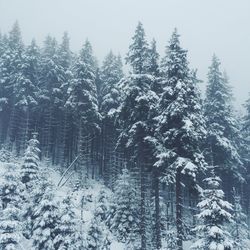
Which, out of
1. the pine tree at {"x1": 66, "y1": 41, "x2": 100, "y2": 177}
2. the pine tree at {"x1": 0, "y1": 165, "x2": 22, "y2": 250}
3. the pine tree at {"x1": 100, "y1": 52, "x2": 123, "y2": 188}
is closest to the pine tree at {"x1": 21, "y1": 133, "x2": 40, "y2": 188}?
the pine tree at {"x1": 0, "y1": 165, "x2": 22, "y2": 250}

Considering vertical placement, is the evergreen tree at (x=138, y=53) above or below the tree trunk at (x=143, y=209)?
above

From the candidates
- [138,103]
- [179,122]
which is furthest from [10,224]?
[138,103]

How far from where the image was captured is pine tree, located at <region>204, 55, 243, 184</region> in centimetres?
4212

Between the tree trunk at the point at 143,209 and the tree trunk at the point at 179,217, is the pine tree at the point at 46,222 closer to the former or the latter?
the tree trunk at the point at 143,209

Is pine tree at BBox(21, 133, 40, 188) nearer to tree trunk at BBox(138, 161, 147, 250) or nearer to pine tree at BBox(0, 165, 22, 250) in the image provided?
pine tree at BBox(0, 165, 22, 250)

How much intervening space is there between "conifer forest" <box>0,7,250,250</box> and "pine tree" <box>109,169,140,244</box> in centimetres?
10

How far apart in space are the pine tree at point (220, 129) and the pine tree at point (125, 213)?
A: 11.9m

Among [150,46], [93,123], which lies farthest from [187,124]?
[93,123]

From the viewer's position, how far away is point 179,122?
2667 centimetres

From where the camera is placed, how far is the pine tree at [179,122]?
25172 mm

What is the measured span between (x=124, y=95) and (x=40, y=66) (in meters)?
28.6

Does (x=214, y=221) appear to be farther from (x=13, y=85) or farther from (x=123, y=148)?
(x=13, y=85)

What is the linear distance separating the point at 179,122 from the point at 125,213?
11.0 m

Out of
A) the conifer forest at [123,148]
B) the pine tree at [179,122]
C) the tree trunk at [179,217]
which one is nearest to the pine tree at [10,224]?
the conifer forest at [123,148]
